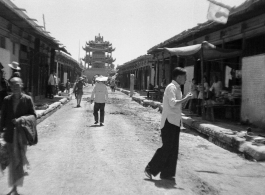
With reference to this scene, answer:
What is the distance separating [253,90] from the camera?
1095cm

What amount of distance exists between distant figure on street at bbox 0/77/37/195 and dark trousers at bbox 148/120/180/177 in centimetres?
186

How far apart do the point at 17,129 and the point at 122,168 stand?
2.06m

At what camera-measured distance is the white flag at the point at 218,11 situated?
10195 millimetres

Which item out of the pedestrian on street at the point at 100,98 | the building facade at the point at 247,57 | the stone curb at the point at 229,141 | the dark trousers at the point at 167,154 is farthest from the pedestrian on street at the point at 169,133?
the pedestrian on street at the point at 100,98

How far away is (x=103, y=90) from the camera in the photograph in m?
11.6

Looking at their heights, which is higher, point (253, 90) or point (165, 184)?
point (253, 90)

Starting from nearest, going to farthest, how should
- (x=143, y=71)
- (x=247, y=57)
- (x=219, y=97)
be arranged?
1. (x=247, y=57)
2. (x=219, y=97)
3. (x=143, y=71)

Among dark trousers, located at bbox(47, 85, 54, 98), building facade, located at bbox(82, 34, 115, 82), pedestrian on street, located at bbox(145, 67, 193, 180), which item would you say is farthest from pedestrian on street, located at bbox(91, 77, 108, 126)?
building facade, located at bbox(82, 34, 115, 82)

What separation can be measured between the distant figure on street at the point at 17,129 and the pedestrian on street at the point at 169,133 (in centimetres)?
187

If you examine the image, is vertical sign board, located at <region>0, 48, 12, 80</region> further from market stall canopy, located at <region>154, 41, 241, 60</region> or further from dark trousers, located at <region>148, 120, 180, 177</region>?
dark trousers, located at <region>148, 120, 180, 177</region>

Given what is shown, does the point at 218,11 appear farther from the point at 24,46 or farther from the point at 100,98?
the point at 24,46

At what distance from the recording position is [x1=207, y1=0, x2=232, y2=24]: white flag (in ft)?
33.4

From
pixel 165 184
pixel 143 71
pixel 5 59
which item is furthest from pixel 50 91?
pixel 143 71

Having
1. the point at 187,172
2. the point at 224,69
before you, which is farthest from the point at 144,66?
→ the point at 187,172
